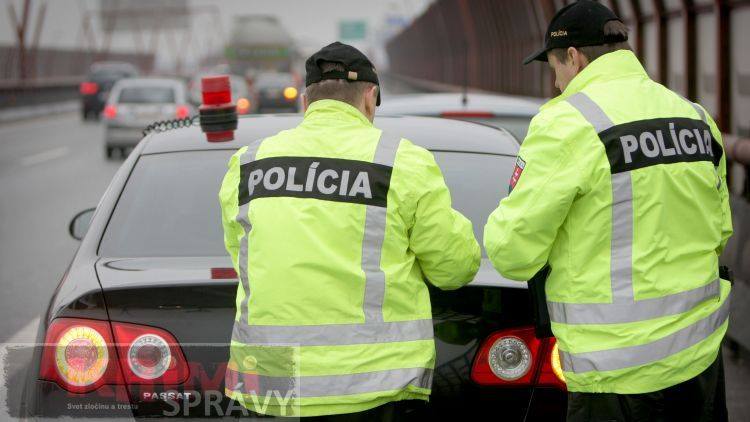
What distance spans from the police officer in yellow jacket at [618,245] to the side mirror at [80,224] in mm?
2141

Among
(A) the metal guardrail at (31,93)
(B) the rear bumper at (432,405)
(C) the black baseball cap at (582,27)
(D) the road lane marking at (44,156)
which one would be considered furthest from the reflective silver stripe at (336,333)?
(A) the metal guardrail at (31,93)

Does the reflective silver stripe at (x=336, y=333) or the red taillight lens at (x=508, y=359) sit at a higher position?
the reflective silver stripe at (x=336, y=333)

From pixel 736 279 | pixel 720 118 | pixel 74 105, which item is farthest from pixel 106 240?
pixel 74 105

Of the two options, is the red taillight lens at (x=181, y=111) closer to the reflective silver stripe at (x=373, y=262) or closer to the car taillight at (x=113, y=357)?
the car taillight at (x=113, y=357)

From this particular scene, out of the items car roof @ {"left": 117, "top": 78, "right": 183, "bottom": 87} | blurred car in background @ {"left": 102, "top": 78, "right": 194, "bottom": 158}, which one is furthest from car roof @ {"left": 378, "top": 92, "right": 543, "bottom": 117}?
car roof @ {"left": 117, "top": 78, "right": 183, "bottom": 87}

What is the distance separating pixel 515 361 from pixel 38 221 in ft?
35.2

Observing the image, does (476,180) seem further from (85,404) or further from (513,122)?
(513,122)

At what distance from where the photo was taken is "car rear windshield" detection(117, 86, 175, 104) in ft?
75.8

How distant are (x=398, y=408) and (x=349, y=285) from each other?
1.25 feet

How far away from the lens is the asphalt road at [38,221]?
6.14 m

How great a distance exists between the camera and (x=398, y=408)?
9.93ft

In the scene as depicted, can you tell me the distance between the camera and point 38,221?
514 inches

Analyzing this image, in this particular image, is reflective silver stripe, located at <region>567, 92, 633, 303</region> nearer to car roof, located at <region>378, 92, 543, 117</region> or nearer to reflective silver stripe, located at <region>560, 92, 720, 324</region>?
reflective silver stripe, located at <region>560, 92, 720, 324</region>

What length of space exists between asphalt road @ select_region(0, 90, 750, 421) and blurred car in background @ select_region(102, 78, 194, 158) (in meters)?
0.66
